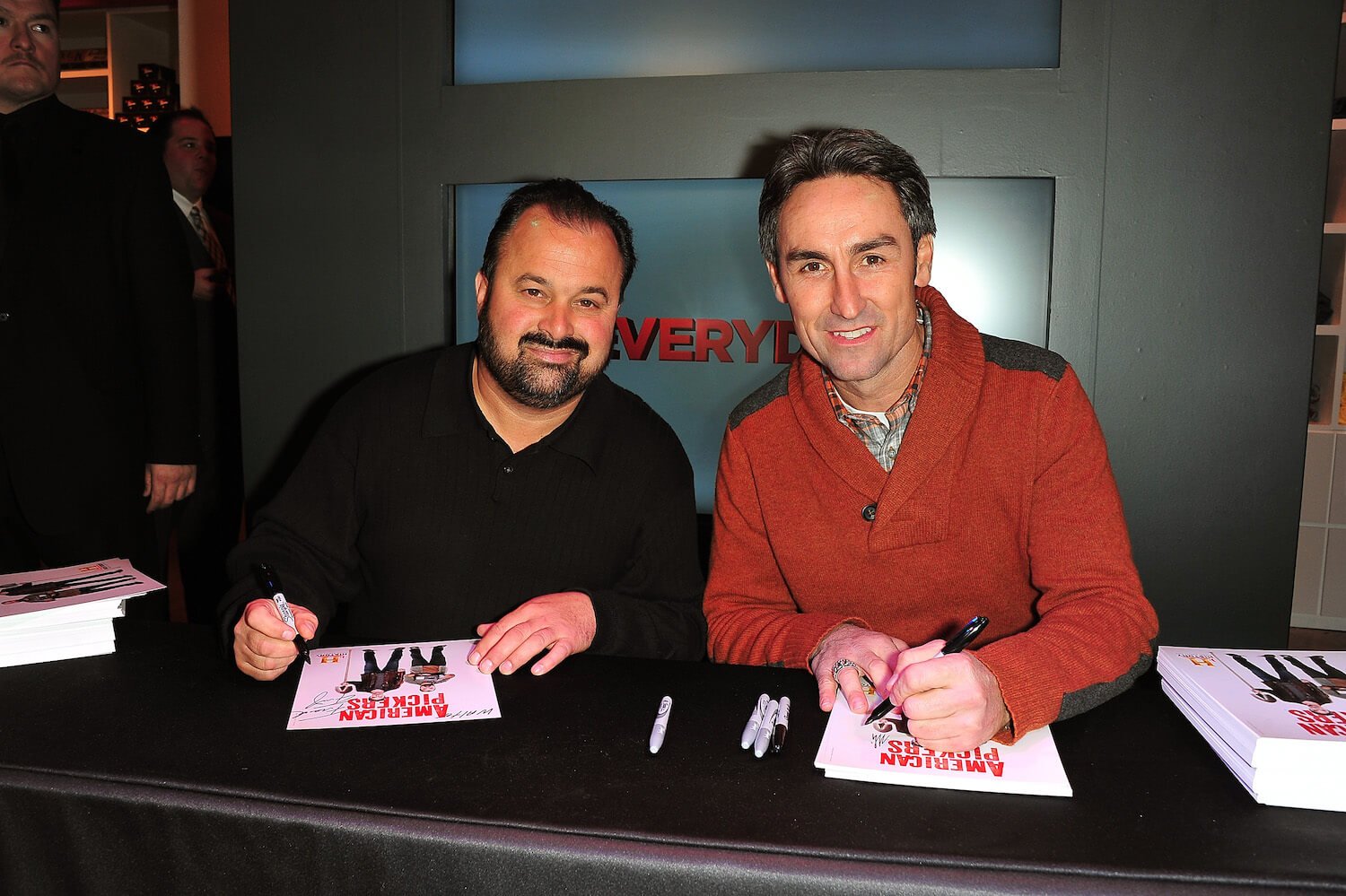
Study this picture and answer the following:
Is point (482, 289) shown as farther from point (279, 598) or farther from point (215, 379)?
point (215, 379)

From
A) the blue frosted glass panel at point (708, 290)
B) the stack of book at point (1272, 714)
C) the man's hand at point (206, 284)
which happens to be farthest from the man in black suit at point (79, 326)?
Result: the stack of book at point (1272, 714)

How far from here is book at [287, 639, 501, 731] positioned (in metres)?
1.07

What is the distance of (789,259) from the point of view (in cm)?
162

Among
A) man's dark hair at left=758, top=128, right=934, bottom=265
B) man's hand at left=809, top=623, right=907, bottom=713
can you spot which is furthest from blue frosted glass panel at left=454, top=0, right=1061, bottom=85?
man's hand at left=809, top=623, right=907, bottom=713

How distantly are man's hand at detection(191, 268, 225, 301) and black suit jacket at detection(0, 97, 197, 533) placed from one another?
967 millimetres

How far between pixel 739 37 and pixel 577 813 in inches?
76.1

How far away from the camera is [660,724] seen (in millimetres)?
1034

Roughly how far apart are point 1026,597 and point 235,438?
3.14 metres

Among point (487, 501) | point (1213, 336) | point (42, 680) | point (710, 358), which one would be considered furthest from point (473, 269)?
point (1213, 336)

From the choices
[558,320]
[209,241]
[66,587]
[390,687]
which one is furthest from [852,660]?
[209,241]

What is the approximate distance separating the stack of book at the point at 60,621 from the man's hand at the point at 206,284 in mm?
2295

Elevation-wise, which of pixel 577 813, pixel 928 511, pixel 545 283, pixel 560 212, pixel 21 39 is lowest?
pixel 577 813

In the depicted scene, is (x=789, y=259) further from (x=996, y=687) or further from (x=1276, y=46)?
(x=1276, y=46)

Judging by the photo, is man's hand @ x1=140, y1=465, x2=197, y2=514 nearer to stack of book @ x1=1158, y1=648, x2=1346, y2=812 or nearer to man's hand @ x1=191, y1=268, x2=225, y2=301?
man's hand @ x1=191, y1=268, x2=225, y2=301
